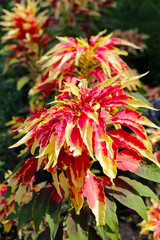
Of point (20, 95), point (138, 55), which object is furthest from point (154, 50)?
point (20, 95)

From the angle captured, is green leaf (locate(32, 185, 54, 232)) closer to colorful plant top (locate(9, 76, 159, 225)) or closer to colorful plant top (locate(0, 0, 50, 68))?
colorful plant top (locate(9, 76, 159, 225))

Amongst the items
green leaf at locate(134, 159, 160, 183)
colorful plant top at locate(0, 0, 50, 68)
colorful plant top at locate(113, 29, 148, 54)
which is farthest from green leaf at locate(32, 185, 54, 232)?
colorful plant top at locate(113, 29, 148, 54)

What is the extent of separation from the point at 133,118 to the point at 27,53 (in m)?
1.44

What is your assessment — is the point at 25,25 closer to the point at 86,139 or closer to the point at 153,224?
the point at 86,139

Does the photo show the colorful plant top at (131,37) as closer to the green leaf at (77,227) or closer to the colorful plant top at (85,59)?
the colorful plant top at (85,59)

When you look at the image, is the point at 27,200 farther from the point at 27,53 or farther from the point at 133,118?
the point at 27,53

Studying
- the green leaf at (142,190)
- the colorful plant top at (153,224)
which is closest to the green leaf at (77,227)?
the green leaf at (142,190)

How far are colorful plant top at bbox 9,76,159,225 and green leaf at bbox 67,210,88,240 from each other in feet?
0.40

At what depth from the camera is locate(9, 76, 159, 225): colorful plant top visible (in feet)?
2.80

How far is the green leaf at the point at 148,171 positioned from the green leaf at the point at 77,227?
0.29 meters

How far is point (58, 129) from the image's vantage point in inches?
34.6

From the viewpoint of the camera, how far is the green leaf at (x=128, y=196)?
0.98 meters

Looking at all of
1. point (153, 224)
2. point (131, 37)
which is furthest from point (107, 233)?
point (131, 37)

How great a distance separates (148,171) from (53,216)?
400 millimetres
